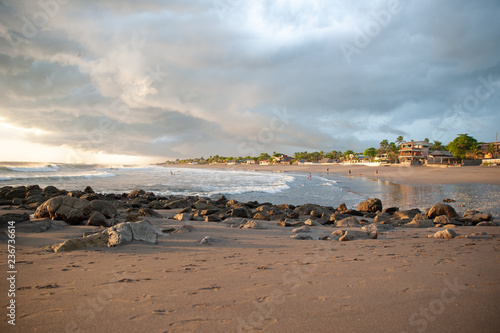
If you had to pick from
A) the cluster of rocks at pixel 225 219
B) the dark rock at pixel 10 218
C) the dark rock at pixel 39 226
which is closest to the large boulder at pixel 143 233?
the cluster of rocks at pixel 225 219

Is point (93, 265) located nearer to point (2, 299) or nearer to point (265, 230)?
point (2, 299)

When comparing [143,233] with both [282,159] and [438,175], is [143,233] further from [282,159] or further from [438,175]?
[282,159]

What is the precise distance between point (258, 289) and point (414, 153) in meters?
110

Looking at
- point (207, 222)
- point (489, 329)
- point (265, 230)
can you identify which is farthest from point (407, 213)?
point (489, 329)

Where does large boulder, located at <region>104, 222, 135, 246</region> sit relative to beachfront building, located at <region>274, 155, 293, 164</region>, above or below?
below

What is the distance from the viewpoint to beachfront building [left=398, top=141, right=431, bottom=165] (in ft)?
305

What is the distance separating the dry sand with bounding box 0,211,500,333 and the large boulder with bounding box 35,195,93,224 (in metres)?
2.63

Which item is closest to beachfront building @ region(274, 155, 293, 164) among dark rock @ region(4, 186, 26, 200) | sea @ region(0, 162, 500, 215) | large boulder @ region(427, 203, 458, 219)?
sea @ region(0, 162, 500, 215)

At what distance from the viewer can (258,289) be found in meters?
3.61

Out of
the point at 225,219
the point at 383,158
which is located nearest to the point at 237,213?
the point at 225,219

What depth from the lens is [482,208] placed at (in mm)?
14508

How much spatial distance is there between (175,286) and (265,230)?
18.2 ft

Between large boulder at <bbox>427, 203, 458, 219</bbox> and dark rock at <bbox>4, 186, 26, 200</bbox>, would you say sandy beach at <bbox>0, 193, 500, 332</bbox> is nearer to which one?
large boulder at <bbox>427, 203, 458, 219</bbox>

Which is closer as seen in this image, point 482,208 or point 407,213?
point 407,213
